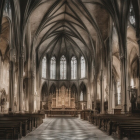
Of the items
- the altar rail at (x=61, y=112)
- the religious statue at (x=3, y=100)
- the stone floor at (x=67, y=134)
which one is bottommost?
the altar rail at (x=61, y=112)

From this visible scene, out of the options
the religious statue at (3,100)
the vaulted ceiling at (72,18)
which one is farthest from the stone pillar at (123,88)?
the religious statue at (3,100)

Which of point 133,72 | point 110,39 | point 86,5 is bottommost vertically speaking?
point 133,72

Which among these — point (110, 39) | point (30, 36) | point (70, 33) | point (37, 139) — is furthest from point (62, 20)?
point (37, 139)

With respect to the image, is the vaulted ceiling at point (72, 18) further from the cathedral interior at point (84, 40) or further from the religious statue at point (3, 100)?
the religious statue at point (3, 100)

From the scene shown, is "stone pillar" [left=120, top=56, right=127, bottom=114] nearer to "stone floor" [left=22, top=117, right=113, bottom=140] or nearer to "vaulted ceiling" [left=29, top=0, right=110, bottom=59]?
"stone floor" [left=22, top=117, right=113, bottom=140]

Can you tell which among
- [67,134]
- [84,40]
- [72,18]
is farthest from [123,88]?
[84,40]

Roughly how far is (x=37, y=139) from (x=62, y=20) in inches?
1341

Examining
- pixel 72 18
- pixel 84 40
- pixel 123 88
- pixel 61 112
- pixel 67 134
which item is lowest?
pixel 61 112

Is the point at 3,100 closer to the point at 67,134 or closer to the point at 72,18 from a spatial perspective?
the point at 72,18

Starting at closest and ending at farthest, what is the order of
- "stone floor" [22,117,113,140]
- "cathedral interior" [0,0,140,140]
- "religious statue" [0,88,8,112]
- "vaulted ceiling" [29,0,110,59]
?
"stone floor" [22,117,113,140]
"cathedral interior" [0,0,140,140]
"vaulted ceiling" [29,0,110,59]
"religious statue" [0,88,8,112]

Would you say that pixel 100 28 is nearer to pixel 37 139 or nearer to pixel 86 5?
pixel 86 5

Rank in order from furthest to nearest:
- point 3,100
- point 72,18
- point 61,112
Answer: point 61,112, point 72,18, point 3,100

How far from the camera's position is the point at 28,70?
39.2 m

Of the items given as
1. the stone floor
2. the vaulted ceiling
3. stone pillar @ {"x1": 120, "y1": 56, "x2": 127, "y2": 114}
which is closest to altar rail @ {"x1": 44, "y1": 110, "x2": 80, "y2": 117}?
the vaulted ceiling
